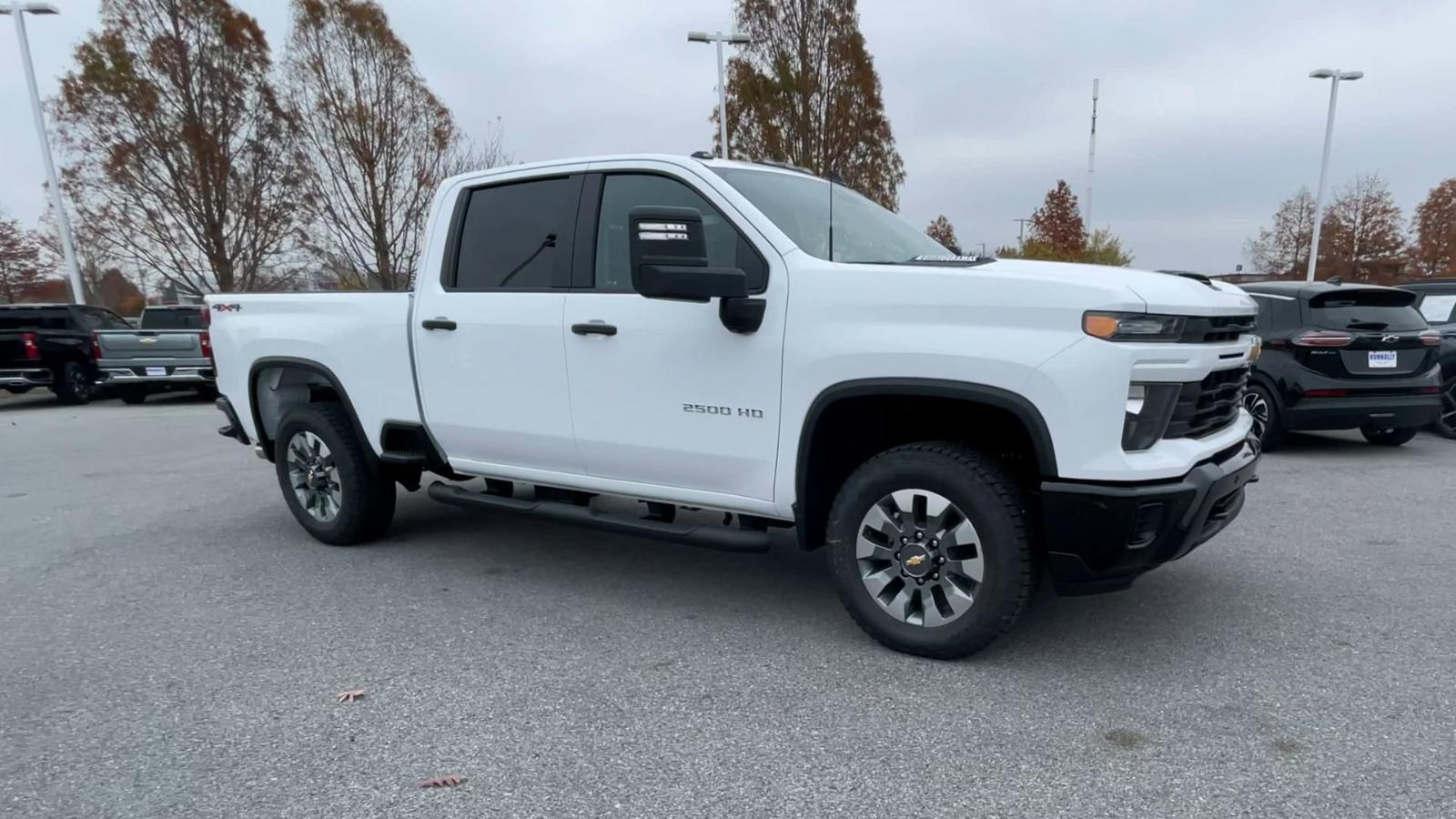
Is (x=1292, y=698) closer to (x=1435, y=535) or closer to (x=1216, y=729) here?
(x=1216, y=729)

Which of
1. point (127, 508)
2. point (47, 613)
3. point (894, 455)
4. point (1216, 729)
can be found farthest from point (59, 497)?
point (1216, 729)

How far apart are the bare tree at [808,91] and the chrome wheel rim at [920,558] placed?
2109 centimetres

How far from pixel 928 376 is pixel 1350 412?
579cm

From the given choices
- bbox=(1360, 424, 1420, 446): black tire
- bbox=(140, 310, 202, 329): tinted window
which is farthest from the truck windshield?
bbox=(140, 310, 202, 329): tinted window

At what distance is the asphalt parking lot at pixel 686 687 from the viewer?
249 centimetres

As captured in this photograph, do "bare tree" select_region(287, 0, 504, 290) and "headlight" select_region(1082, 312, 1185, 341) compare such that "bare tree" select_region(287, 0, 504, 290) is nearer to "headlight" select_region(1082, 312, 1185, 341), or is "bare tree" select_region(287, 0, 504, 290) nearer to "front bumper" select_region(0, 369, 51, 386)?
"front bumper" select_region(0, 369, 51, 386)

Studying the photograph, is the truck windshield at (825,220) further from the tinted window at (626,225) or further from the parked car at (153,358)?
the parked car at (153,358)

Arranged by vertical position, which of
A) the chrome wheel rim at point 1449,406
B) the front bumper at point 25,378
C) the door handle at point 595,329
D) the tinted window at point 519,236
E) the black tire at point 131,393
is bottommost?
the black tire at point 131,393

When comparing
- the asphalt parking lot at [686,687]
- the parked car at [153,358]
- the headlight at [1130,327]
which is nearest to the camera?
the asphalt parking lot at [686,687]

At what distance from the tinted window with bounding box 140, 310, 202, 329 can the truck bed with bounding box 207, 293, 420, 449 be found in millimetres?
11222

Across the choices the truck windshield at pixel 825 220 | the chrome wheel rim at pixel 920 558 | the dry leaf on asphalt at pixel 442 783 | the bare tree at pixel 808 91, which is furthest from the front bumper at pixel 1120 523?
the bare tree at pixel 808 91

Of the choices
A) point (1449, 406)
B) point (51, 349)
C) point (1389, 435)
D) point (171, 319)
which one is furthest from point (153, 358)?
point (1449, 406)

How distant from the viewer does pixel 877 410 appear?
3.46m

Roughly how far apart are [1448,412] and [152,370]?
1735 cm
